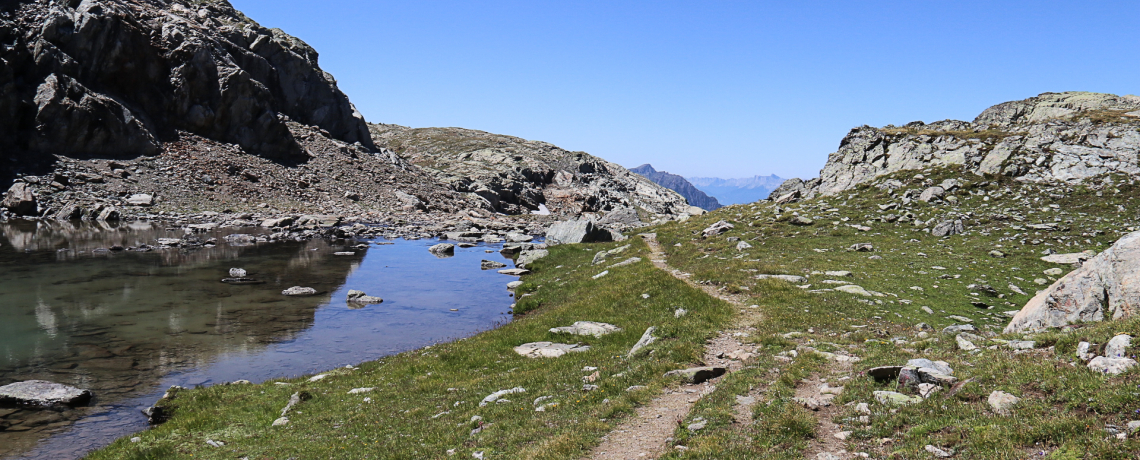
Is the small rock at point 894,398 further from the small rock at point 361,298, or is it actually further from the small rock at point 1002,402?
the small rock at point 361,298

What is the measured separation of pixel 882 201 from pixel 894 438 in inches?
1517

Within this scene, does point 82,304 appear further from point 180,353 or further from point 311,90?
point 311,90

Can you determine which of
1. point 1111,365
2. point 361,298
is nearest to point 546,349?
point 1111,365

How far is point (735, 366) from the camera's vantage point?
15.1 metres

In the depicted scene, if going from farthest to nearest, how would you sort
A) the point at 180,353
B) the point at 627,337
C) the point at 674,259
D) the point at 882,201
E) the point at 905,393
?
the point at 882,201 < the point at 674,259 < the point at 180,353 < the point at 627,337 < the point at 905,393

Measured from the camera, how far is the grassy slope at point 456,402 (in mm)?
11992

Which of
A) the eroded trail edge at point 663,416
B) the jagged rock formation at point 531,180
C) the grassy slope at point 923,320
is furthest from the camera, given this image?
the jagged rock formation at point 531,180

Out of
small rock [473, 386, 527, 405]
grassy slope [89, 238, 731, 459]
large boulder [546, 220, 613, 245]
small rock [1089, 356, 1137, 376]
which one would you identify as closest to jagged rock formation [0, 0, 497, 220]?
large boulder [546, 220, 613, 245]

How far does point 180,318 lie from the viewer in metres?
29.8

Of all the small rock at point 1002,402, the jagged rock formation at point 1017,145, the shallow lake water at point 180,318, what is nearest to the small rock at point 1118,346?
the small rock at point 1002,402

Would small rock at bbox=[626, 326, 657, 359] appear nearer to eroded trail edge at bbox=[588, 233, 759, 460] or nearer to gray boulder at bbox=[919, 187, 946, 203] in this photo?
eroded trail edge at bbox=[588, 233, 759, 460]

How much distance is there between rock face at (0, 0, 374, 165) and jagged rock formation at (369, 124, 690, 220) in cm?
3958

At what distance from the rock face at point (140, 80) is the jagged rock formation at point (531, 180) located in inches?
1558

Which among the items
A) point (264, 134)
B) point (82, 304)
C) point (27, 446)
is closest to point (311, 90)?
point (264, 134)
